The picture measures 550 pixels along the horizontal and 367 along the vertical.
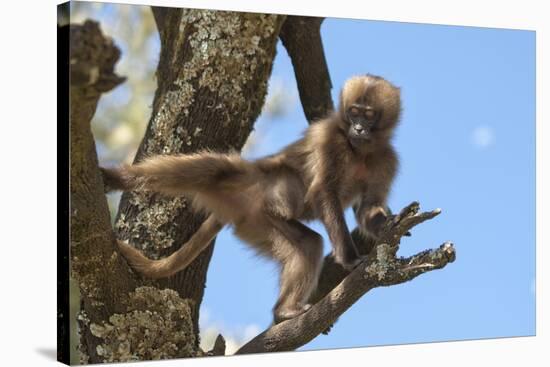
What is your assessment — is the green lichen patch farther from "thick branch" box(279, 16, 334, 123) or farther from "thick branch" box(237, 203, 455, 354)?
"thick branch" box(279, 16, 334, 123)

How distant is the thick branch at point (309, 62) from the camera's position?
657cm

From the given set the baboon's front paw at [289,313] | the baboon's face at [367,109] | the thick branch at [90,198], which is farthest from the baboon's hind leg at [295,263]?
the thick branch at [90,198]

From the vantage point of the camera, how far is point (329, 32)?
6395 mm

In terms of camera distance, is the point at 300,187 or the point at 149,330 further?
the point at 300,187

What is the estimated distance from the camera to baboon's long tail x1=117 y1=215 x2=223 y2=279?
5461 millimetres

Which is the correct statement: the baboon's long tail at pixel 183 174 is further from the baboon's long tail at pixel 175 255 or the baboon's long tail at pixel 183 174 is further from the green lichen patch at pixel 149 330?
the green lichen patch at pixel 149 330

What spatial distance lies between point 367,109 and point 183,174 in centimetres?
115

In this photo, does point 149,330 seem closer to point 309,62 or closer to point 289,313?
point 289,313

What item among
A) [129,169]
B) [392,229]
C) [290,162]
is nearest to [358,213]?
[290,162]

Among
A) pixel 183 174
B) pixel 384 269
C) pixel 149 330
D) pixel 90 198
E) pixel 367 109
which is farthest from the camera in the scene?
pixel 367 109

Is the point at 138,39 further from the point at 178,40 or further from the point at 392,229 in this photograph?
the point at 392,229

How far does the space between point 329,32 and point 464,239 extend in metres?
1.62

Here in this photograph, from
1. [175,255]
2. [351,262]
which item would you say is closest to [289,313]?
[351,262]

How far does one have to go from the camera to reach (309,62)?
662 cm
